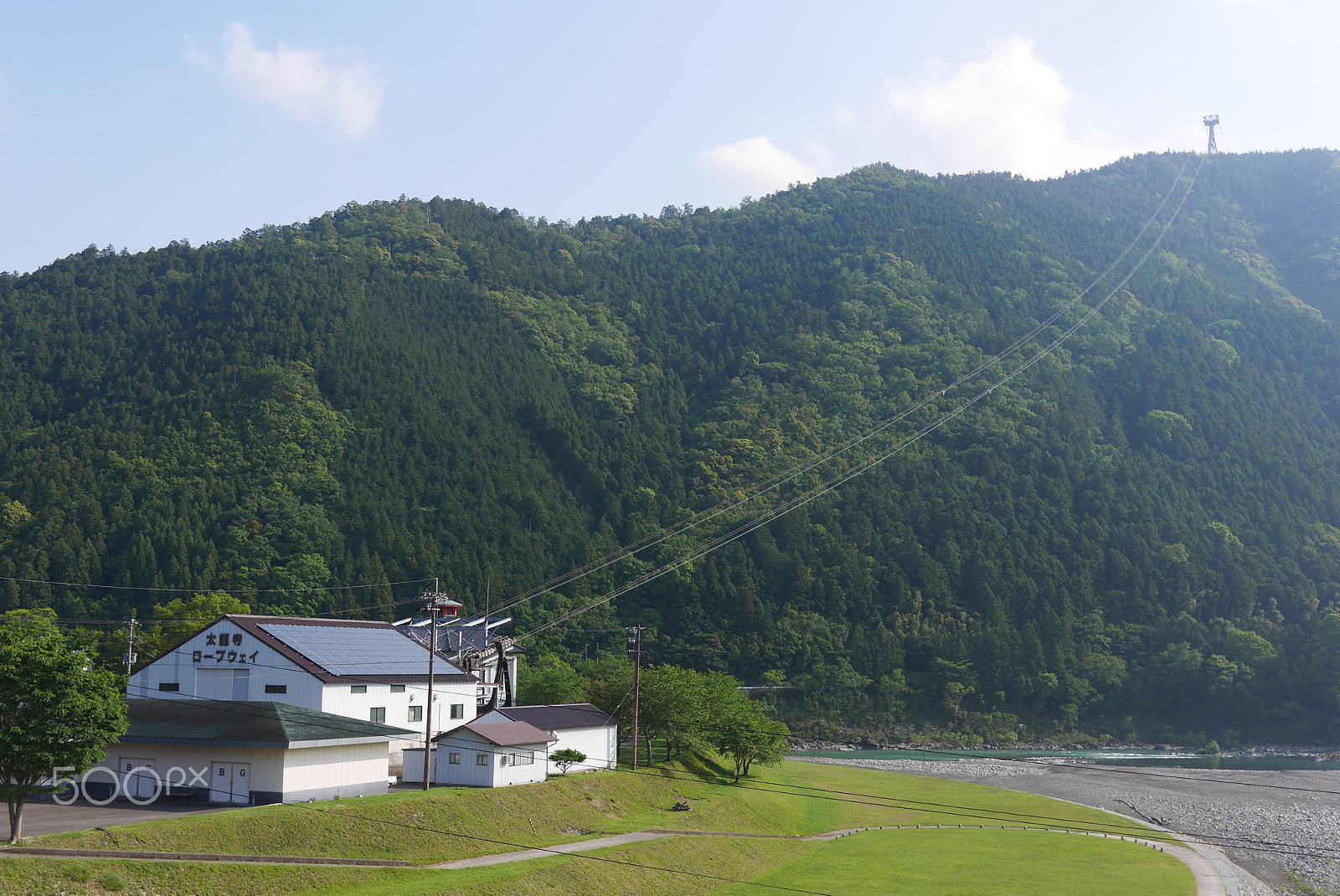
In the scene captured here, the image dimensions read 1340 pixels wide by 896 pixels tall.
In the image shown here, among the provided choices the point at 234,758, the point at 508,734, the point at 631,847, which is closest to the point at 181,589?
the point at 508,734

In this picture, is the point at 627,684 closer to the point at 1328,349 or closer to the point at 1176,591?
the point at 1176,591

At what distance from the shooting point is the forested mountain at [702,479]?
117 m

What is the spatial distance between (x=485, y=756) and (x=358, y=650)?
10514mm

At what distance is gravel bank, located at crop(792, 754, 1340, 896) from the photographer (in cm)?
4847

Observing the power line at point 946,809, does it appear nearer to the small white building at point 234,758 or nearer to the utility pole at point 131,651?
the small white building at point 234,758

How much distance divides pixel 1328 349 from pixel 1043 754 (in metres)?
140

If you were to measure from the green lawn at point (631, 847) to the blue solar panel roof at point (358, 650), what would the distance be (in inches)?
385

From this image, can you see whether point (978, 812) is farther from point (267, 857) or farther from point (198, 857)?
point (198, 857)

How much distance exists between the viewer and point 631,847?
124 ft

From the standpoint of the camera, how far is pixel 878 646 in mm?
123000

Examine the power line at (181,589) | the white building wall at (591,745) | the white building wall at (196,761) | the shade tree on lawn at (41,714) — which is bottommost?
the white building wall at (591,745)

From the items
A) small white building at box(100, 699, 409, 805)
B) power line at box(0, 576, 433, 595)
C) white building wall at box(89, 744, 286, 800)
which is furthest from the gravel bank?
power line at box(0, 576, 433, 595)

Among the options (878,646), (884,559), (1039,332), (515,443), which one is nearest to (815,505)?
(884,559)

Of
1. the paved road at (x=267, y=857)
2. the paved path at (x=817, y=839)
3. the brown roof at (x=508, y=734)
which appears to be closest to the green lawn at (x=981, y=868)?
the paved path at (x=817, y=839)
